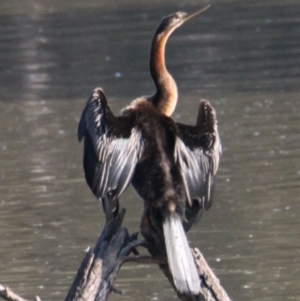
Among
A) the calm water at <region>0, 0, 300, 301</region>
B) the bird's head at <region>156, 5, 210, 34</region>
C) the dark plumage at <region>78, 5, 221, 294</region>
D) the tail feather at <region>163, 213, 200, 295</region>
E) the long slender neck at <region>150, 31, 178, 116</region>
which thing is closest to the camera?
the tail feather at <region>163, 213, 200, 295</region>

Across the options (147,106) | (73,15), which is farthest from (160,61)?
(73,15)

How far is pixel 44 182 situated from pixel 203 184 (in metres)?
5.10

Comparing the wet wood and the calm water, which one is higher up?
the wet wood

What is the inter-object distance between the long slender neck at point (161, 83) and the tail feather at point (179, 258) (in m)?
0.86

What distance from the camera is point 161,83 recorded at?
591cm

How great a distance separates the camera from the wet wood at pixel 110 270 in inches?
192

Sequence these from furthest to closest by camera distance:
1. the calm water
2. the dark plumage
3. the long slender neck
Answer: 1. the calm water
2. the long slender neck
3. the dark plumage

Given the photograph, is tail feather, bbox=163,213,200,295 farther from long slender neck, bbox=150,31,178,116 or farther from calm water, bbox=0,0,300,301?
calm water, bbox=0,0,300,301

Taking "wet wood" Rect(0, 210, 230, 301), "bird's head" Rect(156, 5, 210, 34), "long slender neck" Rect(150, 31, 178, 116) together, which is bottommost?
"wet wood" Rect(0, 210, 230, 301)

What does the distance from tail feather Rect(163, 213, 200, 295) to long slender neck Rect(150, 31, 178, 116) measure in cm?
86

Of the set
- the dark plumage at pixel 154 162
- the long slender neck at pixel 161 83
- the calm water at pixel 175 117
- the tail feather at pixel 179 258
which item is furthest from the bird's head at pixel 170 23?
the calm water at pixel 175 117

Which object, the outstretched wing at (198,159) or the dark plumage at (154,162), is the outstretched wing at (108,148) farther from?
the outstretched wing at (198,159)

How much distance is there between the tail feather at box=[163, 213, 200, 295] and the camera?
15.8 feet

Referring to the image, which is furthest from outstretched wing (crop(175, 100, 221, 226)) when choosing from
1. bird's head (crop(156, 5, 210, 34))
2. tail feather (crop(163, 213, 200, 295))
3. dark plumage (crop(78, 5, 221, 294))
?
bird's head (crop(156, 5, 210, 34))
